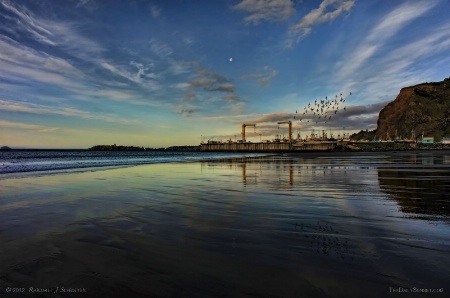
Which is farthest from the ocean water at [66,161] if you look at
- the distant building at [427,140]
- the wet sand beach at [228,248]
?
the distant building at [427,140]

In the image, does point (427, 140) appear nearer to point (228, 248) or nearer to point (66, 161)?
point (66, 161)

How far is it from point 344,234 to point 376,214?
2.48 m

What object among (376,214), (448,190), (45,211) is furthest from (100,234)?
(448,190)

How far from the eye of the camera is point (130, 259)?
466 centimetres

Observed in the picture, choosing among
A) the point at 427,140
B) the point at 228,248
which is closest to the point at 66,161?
the point at 228,248

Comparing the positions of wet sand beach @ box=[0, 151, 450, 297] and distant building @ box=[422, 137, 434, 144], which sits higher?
distant building @ box=[422, 137, 434, 144]

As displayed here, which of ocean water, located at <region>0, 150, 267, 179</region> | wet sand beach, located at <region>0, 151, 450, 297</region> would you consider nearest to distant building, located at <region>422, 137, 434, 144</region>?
ocean water, located at <region>0, 150, 267, 179</region>

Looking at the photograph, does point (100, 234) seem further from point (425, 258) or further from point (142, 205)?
point (425, 258)

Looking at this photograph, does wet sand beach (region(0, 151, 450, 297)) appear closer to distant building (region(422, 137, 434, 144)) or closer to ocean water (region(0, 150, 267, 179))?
ocean water (region(0, 150, 267, 179))

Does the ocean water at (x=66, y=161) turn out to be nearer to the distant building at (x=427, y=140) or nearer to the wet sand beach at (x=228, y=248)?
the wet sand beach at (x=228, y=248)

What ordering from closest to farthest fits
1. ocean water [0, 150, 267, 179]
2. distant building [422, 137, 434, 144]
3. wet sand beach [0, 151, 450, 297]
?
wet sand beach [0, 151, 450, 297], ocean water [0, 150, 267, 179], distant building [422, 137, 434, 144]

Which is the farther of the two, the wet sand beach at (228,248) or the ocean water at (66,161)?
the ocean water at (66,161)

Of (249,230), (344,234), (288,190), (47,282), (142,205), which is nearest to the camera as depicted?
(47,282)

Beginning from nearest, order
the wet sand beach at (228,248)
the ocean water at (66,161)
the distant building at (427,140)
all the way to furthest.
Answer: the wet sand beach at (228,248)
the ocean water at (66,161)
the distant building at (427,140)
